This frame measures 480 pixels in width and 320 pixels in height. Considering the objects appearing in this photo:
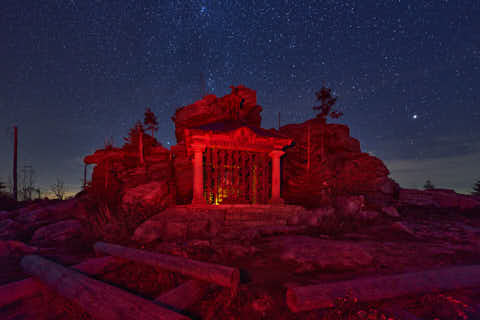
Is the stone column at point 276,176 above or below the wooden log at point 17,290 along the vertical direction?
above

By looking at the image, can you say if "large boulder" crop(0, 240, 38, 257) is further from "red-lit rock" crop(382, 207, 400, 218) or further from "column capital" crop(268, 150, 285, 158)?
"red-lit rock" crop(382, 207, 400, 218)

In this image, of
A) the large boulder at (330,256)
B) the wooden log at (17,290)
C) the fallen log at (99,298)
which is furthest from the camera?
the large boulder at (330,256)

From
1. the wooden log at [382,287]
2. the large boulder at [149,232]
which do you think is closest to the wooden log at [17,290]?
the large boulder at [149,232]

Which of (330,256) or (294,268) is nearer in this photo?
(294,268)

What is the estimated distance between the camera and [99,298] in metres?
2.63

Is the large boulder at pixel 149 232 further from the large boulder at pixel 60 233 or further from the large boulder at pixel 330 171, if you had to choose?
the large boulder at pixel 330 171

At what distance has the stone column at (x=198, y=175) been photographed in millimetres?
10172

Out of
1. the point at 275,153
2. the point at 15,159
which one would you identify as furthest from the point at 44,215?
the point at 15,159

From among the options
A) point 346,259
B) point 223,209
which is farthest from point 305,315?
point 223,209

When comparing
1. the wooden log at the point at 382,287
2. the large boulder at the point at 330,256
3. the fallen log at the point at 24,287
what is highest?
the wooden log at the point at 382,287

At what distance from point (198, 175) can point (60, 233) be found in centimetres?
557

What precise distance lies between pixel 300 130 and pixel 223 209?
15995 millimetres

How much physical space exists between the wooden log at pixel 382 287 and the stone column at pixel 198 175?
8.04 metres

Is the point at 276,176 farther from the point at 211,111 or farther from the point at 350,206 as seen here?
the point at 211,111
